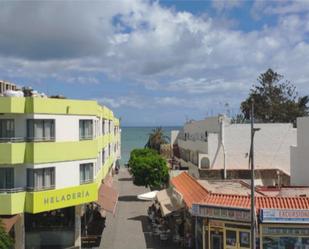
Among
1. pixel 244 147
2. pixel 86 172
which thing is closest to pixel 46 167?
pixel 86 172

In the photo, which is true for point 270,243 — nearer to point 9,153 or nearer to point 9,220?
point 9,220

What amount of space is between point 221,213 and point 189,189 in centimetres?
845

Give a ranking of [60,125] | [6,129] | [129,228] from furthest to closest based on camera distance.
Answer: [129,228]
[60,125]
[6,129]

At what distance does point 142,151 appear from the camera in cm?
7212

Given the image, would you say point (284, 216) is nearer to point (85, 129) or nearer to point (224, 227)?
point (224, 227)

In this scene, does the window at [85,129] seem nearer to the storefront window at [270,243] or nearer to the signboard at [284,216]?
the signboard at [284,216]

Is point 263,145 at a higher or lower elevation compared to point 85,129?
lower

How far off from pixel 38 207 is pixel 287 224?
13.0 metres

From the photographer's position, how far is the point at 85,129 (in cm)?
3366

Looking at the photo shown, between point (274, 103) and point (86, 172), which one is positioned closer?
point (86, 172)

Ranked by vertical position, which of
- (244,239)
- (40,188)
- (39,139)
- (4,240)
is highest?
(39,139)

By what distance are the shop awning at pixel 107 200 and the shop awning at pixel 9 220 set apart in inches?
293

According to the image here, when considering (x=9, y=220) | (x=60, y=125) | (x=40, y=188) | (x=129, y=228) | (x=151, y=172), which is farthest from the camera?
(x=151, y=172)

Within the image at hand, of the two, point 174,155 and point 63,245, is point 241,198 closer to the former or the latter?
point 63,245
